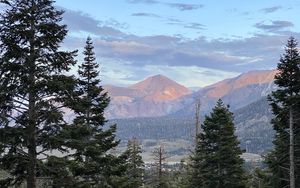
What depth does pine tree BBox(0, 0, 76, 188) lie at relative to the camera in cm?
A: 2002

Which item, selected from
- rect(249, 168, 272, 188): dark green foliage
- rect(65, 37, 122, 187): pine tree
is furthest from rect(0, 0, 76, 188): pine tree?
rect(249, 168, 272, 188): dark green foliage

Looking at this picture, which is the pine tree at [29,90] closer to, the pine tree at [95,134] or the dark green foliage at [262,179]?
the pine tree at [95,134]

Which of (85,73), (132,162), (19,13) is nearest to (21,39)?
(19,13)

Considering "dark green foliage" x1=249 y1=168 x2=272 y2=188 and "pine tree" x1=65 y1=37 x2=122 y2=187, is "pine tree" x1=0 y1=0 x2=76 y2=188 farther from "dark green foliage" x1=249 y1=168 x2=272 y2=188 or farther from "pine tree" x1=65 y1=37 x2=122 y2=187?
"dark green foliage" x1=249 y1=168 x2=272 y2=188

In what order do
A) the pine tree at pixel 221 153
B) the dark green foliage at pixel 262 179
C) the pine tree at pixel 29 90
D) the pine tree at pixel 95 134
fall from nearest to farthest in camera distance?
the pine tree at pixel 29 90, the pine tree at pixel 95 134, the dark green foliage at pixel 262 179, the pine tree at pixel 221 153

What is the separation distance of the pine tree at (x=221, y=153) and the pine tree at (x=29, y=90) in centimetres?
2775

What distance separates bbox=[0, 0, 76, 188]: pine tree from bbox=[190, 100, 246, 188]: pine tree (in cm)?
2775

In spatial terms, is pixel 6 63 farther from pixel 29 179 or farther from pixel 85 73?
pixel 85 73

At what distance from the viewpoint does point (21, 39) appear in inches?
817

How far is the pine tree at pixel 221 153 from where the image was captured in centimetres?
4619

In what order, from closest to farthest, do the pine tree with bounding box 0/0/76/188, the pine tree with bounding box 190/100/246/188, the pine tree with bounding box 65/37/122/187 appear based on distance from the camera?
the pine tree with bounding box 0/0/76/188 → the pine tree with bounding box 65/37/122/187 → the pine tree with bounding box 190/100/246/188

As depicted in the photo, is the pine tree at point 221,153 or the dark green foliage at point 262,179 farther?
the pine tree at point 221,153

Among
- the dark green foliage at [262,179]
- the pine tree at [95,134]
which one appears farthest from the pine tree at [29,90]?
the dark green foliage at [262,179]

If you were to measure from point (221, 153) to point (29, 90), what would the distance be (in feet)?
95.9
